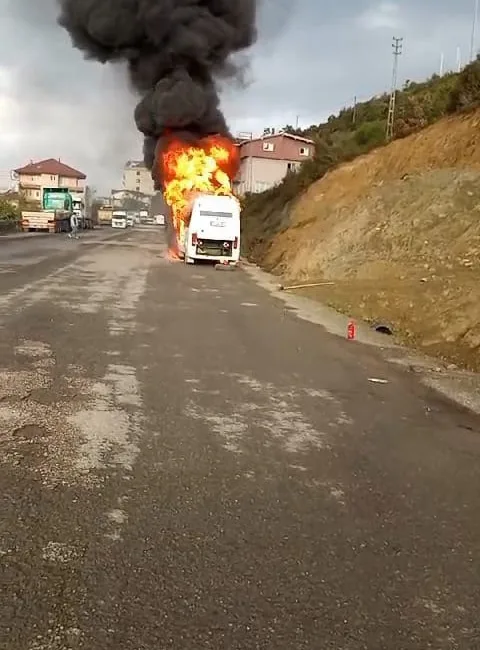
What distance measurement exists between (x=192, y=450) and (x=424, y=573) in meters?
2.33

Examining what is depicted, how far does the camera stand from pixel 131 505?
4.66m

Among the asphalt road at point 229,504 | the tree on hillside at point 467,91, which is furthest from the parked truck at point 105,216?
the asphalt road at point 229,504

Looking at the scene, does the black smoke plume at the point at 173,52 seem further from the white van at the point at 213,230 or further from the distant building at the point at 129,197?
the distant building at the point at 129,197

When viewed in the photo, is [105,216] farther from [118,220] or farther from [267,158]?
[267,158]

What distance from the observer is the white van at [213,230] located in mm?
28438

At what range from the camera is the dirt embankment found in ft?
45.8

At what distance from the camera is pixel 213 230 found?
28438mm

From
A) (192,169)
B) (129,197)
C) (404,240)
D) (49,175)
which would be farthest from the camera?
(129,197)

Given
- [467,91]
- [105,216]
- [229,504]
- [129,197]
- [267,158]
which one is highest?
[267,158]

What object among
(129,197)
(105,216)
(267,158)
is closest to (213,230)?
(267,158)

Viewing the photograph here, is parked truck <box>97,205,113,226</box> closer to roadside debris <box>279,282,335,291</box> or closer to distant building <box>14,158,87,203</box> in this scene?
distant building <box>14,158,87,203</box>

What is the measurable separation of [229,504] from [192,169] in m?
30.2

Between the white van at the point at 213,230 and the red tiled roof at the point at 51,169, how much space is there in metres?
101

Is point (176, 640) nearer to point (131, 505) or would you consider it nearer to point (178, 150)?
point (131, 505)
